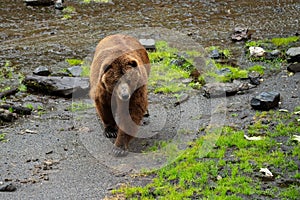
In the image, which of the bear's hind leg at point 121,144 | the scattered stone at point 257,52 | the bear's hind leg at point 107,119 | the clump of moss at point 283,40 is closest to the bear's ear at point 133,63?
the bear's hind leg at point 107,119

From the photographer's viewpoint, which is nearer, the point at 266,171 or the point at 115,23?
the point at 266,171

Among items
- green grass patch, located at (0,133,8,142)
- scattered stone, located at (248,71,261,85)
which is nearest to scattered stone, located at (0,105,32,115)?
green grass patch, located at (0,133,8,142)

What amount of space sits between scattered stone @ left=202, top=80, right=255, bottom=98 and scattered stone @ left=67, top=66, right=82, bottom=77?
3226mm

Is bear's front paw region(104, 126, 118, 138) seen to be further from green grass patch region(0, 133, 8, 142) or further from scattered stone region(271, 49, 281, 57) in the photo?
scattered stone region(271, 49, 281, 57)

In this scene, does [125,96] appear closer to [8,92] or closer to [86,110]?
[86,110]

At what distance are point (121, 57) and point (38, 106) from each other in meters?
3.40

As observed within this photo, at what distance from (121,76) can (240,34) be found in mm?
7561

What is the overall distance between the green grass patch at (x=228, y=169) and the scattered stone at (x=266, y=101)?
742mm

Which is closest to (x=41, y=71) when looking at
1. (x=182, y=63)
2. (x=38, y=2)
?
(x=182, y=63)

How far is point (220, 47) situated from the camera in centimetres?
1337

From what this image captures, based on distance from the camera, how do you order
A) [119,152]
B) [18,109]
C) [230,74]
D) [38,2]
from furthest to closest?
[38,2]
[230,74]
[18,109]
[119,152]

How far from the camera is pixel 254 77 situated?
35.2 feet

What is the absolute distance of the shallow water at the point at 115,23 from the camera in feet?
44.8

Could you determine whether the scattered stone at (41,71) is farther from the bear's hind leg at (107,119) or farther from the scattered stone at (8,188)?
the scattered stone at (8,188)
